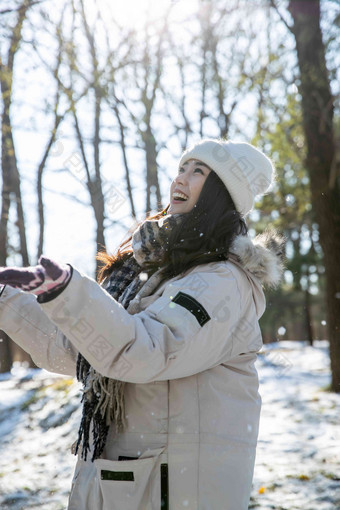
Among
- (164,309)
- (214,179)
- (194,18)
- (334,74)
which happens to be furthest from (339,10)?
(164,309)

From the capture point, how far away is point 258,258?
176 cm

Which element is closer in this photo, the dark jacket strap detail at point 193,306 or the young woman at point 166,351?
the young woman at point 166,351

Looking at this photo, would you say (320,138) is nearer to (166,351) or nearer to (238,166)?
(238,166)

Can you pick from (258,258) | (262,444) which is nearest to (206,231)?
(258,258)

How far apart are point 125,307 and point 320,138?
6333 mm

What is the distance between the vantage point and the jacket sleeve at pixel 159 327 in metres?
1.29

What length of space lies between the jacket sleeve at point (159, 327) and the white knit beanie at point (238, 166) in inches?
22.0

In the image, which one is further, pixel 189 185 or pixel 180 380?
pixel 189 185

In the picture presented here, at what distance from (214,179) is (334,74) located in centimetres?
632

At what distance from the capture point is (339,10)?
679 centimetres

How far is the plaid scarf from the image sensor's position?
1.67 meters

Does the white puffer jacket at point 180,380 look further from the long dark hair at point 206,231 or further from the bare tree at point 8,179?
the bare tree at point 8,179

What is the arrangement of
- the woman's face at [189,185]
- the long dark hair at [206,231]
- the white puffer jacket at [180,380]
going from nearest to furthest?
the white puffer jacket at [180,380], the long dark hair at [206,231], the woman's face at [189,185]

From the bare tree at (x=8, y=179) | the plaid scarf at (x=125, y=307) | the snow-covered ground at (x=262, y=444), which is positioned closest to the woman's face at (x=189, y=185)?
the plaid scarf at (x=125, y=307)
